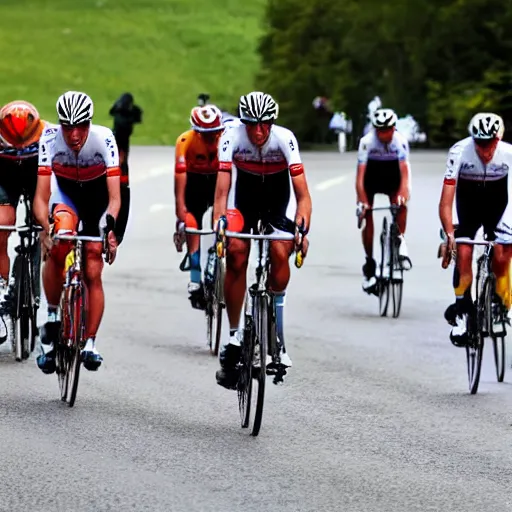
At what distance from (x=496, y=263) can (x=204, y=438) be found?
3088 millimetres

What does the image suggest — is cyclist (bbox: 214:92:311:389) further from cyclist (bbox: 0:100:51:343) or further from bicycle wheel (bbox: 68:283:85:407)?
cyclist (bbox: 0:100:51:343)

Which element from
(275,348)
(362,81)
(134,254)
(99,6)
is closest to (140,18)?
(99,6)

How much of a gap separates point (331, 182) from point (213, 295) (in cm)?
2630

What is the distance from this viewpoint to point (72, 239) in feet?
35.8

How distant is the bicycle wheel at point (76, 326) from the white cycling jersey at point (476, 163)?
2.72m

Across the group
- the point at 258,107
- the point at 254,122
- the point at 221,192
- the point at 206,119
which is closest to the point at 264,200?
the point at 221,192

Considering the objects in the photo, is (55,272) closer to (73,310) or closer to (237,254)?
(73,310)

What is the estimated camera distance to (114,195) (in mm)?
10984

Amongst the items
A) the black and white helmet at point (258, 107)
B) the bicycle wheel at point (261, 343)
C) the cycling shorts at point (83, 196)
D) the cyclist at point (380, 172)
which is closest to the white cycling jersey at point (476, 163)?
the black and white helmet at point (258, 107)

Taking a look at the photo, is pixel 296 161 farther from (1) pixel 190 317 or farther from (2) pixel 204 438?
(1) pixel 190 317

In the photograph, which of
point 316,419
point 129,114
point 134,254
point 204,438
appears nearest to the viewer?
point 204,438

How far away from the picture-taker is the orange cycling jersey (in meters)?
15.4

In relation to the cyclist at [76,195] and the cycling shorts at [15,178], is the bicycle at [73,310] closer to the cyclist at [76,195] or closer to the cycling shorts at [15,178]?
the cyclist at [76,195]

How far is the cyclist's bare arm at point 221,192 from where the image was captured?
1048 cm
